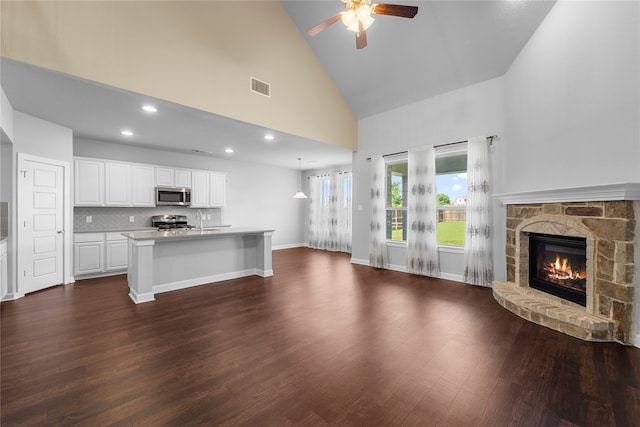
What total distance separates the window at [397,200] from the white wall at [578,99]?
80.3 inches

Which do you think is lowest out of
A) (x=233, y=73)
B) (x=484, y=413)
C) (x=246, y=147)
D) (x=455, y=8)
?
(x=484, y=413)

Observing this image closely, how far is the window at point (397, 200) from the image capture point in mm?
5758

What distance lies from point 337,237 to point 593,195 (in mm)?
6062

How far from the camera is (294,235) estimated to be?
30.8 feet

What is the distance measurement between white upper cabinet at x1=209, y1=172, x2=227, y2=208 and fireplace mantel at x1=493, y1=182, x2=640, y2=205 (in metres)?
6.17

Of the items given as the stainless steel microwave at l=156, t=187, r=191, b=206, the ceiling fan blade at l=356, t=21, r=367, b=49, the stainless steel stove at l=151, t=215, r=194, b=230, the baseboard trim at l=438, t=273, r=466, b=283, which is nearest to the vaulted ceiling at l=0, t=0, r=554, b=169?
the stainless steel microwave at l=156, t=187, r=191, b=206

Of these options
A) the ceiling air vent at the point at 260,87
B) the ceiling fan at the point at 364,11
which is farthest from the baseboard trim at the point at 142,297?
the ceiling fan at the point at 364,11

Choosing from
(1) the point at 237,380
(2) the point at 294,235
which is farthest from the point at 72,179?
(2) the point at 294,235

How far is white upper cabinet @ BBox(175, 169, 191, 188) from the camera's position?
6234mm

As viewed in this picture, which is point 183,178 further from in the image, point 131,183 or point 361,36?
point 361,36

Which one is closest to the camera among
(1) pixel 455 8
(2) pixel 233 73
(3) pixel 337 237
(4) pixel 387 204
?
(1) pixel 455 8

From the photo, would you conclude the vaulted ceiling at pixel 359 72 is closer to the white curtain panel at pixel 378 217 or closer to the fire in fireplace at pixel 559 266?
the white curtain panel at pixel 378 217

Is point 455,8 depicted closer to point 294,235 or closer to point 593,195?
point 593,195

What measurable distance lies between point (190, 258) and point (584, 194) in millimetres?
5177
